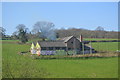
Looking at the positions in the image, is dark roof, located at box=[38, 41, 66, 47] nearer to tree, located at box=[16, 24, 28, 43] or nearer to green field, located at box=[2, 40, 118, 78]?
tree, located at box=[16, 24, 28, 43]

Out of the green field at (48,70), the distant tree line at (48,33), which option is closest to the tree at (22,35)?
the distant tree line at (48,33)

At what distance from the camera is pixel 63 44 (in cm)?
2661

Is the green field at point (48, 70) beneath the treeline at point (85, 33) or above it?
beneath

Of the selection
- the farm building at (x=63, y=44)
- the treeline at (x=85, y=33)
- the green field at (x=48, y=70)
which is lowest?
the green field at (x=48, y=70)

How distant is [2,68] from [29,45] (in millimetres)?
19776

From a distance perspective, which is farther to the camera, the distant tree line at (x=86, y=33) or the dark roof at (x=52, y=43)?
the dark roof at (x=52, y=43)

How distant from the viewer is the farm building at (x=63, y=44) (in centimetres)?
2530

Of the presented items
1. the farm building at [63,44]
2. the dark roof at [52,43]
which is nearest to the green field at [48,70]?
the farm building at [63,44]

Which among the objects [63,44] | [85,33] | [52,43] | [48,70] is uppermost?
[85,33]

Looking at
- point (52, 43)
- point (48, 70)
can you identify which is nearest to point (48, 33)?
point (52, 43)

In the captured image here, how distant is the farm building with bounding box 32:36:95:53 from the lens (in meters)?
25.3

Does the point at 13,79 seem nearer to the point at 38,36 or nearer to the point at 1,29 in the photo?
the point at 1,29

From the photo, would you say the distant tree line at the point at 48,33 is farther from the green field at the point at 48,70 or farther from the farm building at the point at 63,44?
the green field at the point at 48,70

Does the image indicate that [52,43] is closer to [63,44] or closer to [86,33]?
[63,44]
